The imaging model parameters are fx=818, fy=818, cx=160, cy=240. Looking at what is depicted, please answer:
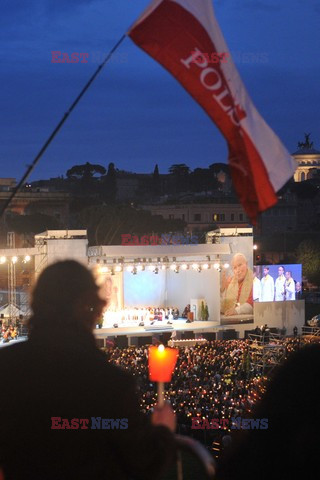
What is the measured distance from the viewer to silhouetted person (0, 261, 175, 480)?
2.15 m

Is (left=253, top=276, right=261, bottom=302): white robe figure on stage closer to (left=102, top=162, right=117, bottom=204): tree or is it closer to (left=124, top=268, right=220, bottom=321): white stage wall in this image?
(left=124, top=268, right=220, bottom=321): white stage wall

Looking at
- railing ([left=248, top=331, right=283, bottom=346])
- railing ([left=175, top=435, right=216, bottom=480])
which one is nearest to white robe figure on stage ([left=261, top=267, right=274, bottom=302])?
railing ([left=248, top=331, right=283, bottom=346])

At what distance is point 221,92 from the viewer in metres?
4.03

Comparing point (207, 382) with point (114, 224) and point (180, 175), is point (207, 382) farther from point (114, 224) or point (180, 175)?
point (180, 175)

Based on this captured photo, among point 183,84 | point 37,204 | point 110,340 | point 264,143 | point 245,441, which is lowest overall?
point 110,340

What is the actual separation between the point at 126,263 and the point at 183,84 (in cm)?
2200

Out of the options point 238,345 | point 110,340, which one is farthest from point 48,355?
point 110,340

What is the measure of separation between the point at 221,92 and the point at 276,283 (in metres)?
25.2

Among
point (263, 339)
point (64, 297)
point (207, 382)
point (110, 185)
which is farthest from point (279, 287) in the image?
point (110, 185)

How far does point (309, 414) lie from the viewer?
1.61 meters

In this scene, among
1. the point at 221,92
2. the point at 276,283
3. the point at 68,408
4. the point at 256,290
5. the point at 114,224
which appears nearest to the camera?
the point at 68,408

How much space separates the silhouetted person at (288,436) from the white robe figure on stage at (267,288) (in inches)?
1065

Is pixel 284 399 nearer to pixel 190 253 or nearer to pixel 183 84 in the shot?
pixel 183 84

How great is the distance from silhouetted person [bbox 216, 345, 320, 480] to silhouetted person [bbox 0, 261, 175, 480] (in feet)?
1.62
